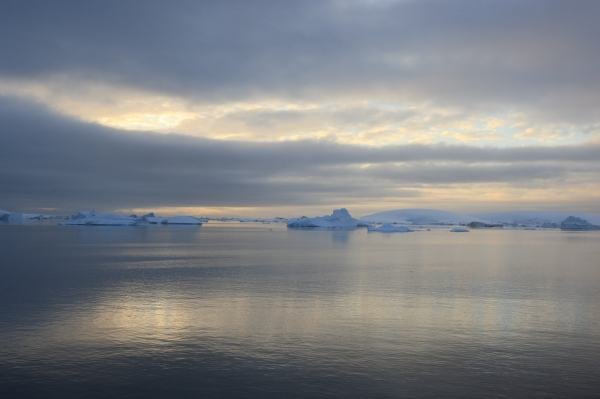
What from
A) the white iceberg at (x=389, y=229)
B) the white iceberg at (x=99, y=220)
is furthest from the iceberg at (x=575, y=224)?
the white iceberg at (x=99, y=220)

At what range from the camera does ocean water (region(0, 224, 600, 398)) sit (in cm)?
1173

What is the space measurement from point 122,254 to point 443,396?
3842 cm

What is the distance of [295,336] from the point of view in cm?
1573

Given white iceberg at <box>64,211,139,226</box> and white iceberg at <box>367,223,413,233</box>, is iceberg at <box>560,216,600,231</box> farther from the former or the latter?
white iceberg at <box>64,211,139,226</box>

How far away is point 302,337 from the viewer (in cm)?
1563

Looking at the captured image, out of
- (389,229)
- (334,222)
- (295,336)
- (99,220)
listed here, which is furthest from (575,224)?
(295,336)

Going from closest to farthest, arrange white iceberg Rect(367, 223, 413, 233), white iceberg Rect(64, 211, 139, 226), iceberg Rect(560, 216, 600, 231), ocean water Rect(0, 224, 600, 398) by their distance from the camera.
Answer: ocean water Rect(0, 224, 600, 398) → white iceberg Rect(367, 223, 413, 233) → white iceberg Rect(64, 211, 139, 226) → iceberg Rect(560, 216, 600, 231)

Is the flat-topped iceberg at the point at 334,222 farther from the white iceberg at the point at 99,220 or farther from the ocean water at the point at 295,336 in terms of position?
the ocean water at the point at 295,336

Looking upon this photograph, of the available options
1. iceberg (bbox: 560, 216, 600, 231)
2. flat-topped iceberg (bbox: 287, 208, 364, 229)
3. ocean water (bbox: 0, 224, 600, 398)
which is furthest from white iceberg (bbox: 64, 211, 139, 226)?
iceberg (bbox: 560, 216, 600, 231)

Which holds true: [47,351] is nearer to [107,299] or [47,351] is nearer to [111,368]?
[111,368]

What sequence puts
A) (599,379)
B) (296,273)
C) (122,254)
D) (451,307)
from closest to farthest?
(599,379) → (451,307) → (296,273) → (122,254)

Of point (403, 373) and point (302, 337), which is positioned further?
point (302, 337)

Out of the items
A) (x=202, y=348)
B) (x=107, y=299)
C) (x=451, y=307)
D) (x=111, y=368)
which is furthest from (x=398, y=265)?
(x=111, y=368)

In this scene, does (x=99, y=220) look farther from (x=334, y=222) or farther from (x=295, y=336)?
(x=295, y=336)
